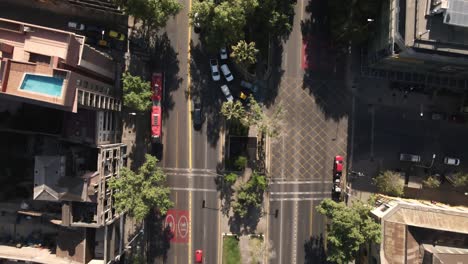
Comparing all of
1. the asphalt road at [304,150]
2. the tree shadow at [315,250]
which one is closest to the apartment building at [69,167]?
the asphalt road at [304,150]

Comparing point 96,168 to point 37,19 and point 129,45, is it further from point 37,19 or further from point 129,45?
point 37,19

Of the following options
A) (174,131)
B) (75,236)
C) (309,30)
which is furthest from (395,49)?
(75,236)

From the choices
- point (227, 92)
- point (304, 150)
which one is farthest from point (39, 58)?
point (304, 150)

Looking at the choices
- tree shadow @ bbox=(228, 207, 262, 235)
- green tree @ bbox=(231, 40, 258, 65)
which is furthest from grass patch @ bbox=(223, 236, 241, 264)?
green tree @ bbox=(231, 40, 258, 65)

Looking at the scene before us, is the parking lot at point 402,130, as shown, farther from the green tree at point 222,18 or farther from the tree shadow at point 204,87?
the tree shadow at point 204,87

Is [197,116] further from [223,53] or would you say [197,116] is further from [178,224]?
[178,224]

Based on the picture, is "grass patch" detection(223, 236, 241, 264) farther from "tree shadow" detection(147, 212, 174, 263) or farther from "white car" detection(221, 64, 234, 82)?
"white car" detection(221, 64, 234, 82)
